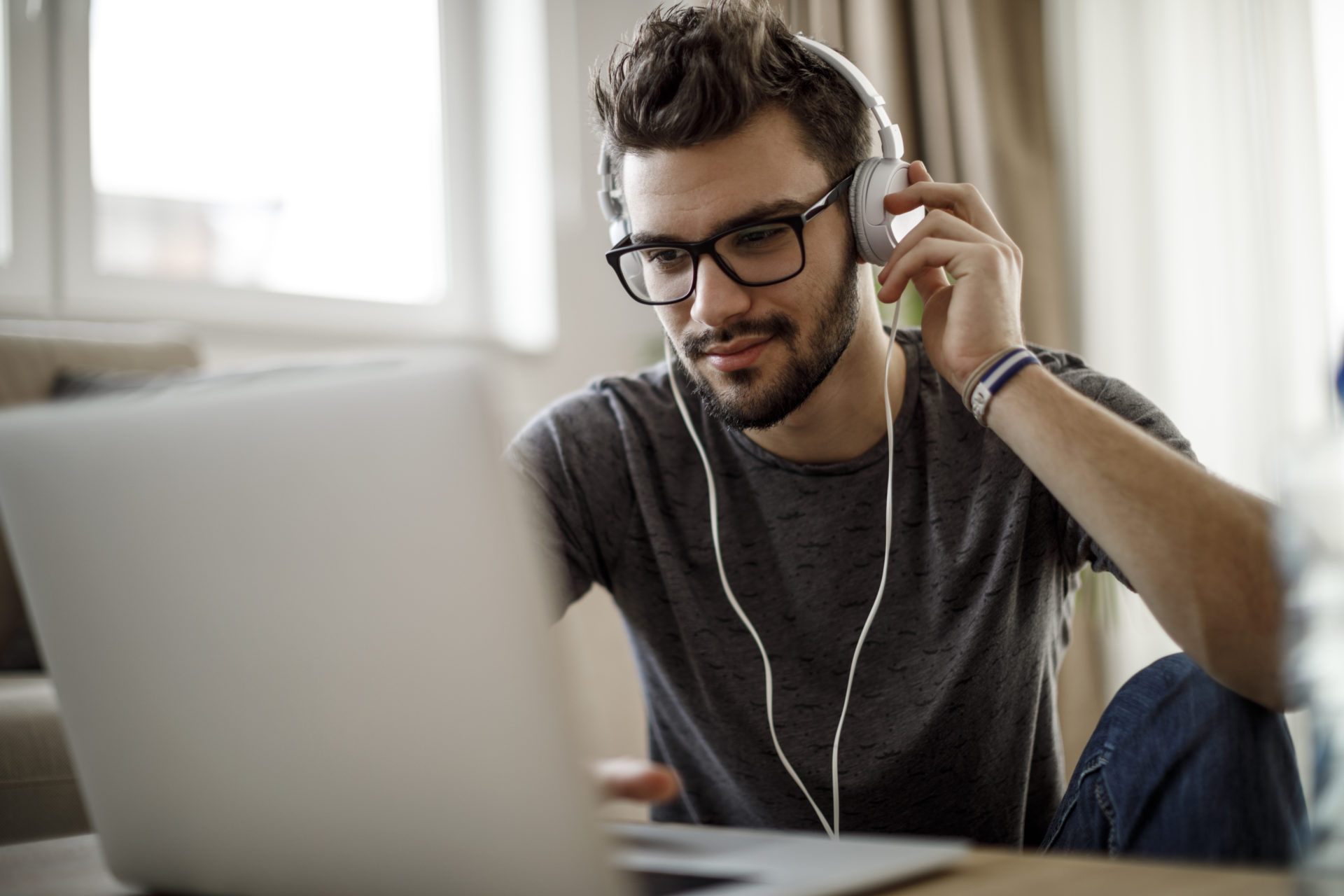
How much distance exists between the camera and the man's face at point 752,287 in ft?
4.08

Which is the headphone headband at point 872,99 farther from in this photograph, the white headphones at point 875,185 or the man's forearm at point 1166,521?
the man's forearm at point 1166,521

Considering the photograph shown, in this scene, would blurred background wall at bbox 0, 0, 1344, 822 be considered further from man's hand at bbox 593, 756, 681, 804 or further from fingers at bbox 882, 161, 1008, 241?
man's hand at bbox 593, 756, 681, 804

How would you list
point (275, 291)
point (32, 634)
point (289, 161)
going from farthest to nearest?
point (289, 161) → point (275, 291) → point (32, 634)

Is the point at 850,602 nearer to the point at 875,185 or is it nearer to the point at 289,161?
the point at 875,185


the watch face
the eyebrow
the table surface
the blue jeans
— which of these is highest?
the eyebrow

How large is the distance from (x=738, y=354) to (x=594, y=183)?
1914mm

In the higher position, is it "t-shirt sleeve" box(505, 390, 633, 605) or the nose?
the nose

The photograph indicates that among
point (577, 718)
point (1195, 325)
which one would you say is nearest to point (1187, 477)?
point (577, 718)

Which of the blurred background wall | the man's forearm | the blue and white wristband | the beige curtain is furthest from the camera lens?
the beige curtain

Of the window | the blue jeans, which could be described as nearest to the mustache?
the blue jeans

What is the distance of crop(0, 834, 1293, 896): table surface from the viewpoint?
1.65 ft

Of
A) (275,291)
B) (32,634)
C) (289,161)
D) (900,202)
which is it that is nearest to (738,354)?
(900,202)

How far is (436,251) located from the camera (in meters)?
3.01

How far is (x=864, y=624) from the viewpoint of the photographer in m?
1.20
